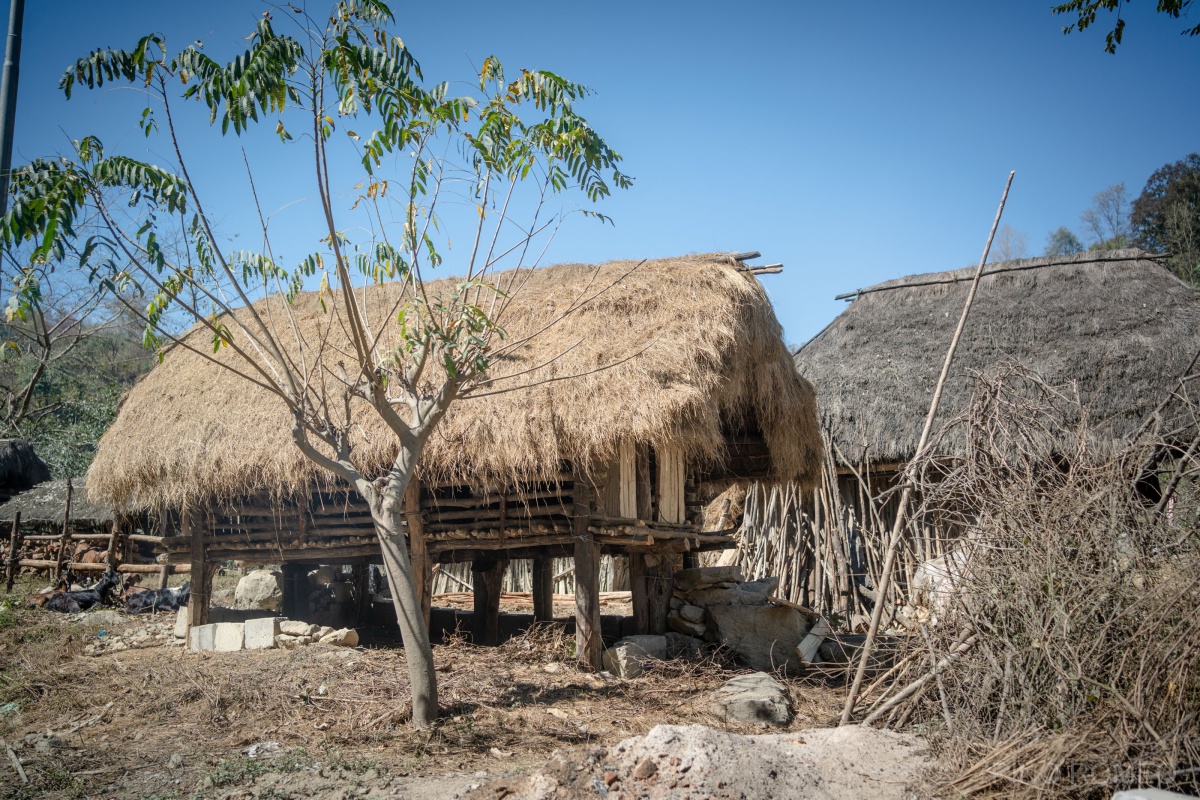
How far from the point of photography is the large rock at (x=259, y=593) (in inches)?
518

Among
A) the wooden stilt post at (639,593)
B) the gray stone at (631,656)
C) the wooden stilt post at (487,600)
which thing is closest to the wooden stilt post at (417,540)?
the wooden stilt post at (487,600)

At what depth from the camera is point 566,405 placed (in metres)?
7.49

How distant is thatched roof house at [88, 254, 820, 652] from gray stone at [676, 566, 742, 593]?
368 millimetres

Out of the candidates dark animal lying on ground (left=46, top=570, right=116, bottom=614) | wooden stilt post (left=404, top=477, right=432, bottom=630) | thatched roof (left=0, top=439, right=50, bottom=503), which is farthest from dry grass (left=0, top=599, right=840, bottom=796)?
thatched roof (left=0, top=439, right=50, bottom=503)

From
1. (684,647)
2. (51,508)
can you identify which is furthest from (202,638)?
(51,508)

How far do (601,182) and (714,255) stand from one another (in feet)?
13.4

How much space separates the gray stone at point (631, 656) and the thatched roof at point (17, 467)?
1540cm

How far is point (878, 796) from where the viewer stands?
388 cm

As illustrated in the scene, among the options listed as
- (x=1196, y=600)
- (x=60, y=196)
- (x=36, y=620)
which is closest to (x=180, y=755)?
(x=60, y=196)

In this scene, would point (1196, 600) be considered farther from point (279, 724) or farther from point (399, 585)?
point (279, 724)

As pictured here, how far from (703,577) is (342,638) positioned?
3.75 metres

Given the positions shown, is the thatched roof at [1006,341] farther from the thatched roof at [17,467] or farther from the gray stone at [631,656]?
the thatched roof at [17,467]

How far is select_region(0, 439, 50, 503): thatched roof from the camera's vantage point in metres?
17.4

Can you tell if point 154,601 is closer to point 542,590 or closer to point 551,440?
point 542,590
